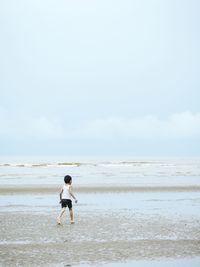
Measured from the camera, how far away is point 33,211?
66.3 ft

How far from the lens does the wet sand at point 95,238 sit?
410 inches

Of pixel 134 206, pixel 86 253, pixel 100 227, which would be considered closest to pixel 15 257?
pixel 86 253

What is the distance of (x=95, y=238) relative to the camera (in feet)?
42.8

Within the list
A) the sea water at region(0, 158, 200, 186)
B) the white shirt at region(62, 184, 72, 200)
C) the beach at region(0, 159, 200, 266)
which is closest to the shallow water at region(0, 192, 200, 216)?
the beach at region(0, 159, 200, 266)

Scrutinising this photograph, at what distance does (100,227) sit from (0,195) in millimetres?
15506

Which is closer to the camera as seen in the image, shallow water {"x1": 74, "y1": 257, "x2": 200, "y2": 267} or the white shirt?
shallow water {"x1": 74, "y1": 257, "x2": 200, "y2": 267}

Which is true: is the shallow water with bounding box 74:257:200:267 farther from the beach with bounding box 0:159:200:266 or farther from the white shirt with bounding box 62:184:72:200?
the white shirt with bounding box 62:184:72:200

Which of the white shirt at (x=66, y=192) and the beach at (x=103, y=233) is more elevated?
the white shirt at (x=66, y=192)

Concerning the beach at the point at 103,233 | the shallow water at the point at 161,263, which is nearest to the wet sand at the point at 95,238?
the beach at the point at 103,233

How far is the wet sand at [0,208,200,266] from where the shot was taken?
1041cm

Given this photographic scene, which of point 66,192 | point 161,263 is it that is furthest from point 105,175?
point 161,263

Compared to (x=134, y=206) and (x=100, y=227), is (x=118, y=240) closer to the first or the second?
(x=100, y=227)

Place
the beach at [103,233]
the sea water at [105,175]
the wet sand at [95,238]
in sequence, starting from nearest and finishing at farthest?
the beach at [103,233]
the wet sand at [95,238]
the sea water at [105,175]

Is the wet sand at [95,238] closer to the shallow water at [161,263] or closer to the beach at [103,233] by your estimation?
the beach at [103,233]
